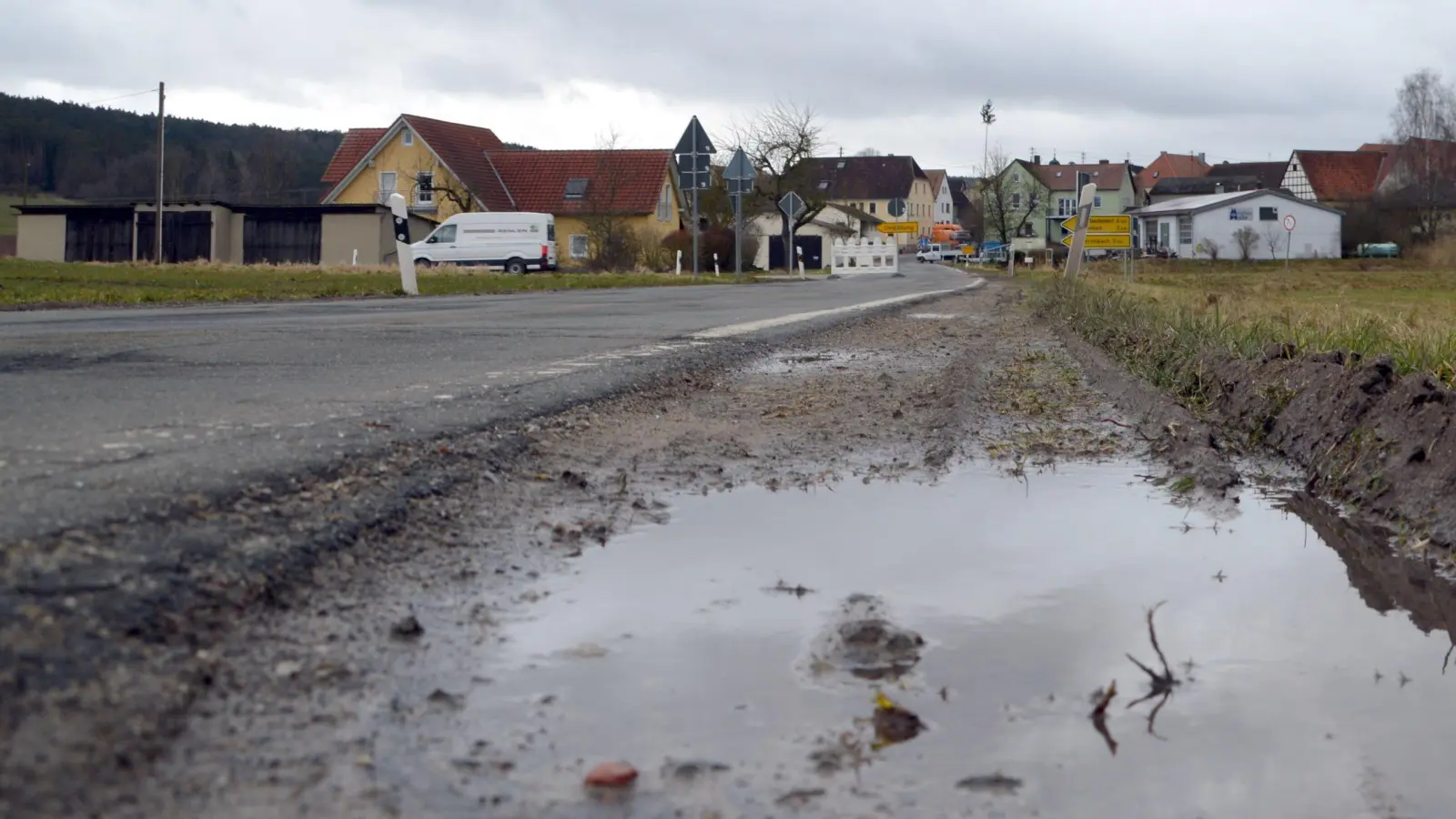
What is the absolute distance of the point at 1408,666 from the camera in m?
3.26

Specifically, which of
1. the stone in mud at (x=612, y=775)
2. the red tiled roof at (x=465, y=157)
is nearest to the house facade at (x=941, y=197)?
the red tiled roof at (x=465, y=157)

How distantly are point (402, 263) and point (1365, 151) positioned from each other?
377 feet

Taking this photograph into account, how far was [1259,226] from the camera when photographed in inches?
3415

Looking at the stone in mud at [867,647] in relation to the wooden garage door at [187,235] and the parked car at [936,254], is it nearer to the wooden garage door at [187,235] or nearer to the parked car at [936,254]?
the wooden garage door at [187,235]

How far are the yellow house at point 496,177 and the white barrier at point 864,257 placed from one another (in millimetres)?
11058

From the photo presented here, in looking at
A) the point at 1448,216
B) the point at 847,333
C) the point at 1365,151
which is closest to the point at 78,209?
the point at 847,333

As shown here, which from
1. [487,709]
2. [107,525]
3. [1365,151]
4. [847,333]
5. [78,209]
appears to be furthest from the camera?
[1365,151]

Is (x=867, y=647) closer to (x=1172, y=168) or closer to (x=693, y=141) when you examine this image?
(x=693, y=141)

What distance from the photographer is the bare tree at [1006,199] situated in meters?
98.6

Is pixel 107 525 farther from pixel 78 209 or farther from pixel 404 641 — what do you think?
pixel 78 209

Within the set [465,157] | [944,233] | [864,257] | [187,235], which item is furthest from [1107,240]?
[944,233]

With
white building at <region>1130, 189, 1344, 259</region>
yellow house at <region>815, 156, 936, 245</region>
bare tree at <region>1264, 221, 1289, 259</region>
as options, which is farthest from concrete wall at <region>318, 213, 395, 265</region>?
yellow house at <region>815, 156, 936, 245</region>

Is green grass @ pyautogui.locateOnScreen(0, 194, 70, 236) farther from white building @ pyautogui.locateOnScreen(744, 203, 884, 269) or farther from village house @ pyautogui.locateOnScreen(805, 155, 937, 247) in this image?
village house @ pyautogui.locateOnScreen(805, 155, 937, 247)

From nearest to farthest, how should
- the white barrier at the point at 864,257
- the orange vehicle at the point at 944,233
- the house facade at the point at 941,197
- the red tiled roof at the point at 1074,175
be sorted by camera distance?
the white barrier at the point at 864,257, the red tiled roof at the point at 1074,175, the orange vehicle at the point at 944,233, the house facade at the point at 941,197
